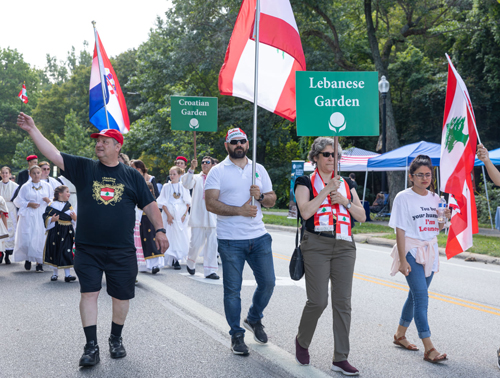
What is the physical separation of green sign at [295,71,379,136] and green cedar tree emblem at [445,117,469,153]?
48.4 inches

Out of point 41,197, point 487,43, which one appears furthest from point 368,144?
point 41,197

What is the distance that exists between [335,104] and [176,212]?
19.7ft

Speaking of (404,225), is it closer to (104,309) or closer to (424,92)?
(104,309)

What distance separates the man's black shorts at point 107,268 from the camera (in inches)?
180

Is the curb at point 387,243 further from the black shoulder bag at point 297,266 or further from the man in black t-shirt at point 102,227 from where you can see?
the man in black t-shirt at point 102,227

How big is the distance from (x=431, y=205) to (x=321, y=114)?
1.27 metres

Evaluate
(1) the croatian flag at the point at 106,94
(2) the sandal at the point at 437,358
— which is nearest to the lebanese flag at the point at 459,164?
(2) the sandal at the point at 437,358

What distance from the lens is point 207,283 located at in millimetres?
8375

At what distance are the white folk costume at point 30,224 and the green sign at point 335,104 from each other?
22.3 feet

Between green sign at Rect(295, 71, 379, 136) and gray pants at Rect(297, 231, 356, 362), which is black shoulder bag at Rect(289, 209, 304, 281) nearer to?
gray pants at Rect(297, 231, 356, 362)

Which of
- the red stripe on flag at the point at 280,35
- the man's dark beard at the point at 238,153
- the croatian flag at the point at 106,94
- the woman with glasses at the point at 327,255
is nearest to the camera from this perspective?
the woman with glasses at the point at 327,255

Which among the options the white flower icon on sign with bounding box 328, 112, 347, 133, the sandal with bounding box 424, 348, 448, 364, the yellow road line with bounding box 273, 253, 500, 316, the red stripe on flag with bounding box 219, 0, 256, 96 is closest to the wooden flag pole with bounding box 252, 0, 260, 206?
the red stripe on flag with bounding box 219, 0, 256, 96

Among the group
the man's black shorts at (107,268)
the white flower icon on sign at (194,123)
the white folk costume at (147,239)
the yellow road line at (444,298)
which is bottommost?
the yellow road line at (444,298)

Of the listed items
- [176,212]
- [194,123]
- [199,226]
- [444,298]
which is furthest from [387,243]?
[444,298]
